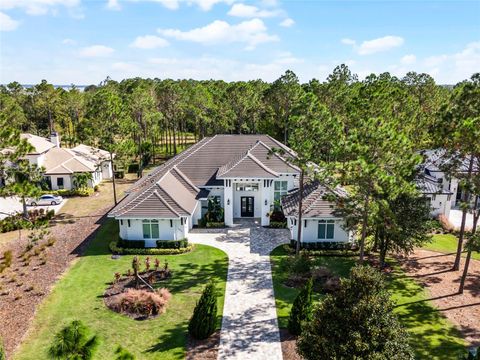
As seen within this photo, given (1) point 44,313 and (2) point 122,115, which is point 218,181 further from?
(1) point 44,313

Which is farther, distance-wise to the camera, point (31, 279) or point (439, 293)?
point (31, 279)

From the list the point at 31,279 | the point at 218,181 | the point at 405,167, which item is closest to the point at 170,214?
the point at 218,181

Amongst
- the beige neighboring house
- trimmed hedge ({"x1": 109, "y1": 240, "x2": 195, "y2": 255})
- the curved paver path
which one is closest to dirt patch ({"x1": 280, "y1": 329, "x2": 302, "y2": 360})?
the curved paver path

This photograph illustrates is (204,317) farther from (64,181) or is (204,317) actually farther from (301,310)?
(64,181)

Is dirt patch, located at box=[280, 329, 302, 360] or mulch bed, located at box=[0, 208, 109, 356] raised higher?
mulch bed, located at box=[0, 208, 109, 356]

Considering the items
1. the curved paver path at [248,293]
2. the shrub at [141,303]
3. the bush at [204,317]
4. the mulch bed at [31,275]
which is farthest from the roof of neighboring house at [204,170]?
the bush at [204,317]

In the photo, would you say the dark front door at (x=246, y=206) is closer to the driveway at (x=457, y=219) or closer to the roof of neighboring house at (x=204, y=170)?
the roof of neighboring house at (x=204, y=170)

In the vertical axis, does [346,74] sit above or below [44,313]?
above

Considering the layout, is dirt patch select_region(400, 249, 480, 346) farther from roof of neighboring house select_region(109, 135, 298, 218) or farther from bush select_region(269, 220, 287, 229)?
roof of neighboring house select_region(109, 135, 298, 218)
